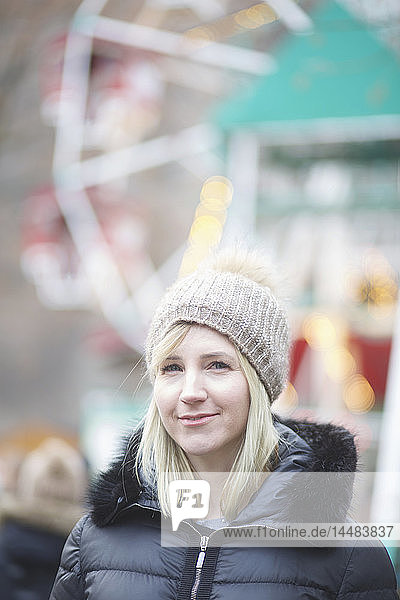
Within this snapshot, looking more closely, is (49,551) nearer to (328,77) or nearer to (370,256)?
(370,256)

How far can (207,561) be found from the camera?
144cm

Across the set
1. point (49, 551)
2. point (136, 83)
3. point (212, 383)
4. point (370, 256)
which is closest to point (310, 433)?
point (212, 383)

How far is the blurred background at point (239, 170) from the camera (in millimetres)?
4145

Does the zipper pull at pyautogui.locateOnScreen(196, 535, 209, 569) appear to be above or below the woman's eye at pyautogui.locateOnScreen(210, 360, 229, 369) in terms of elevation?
below

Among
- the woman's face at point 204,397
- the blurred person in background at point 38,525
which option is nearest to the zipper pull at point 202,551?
the woman's face at point 204,397

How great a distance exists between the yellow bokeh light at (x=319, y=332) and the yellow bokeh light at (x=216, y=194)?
103 cm

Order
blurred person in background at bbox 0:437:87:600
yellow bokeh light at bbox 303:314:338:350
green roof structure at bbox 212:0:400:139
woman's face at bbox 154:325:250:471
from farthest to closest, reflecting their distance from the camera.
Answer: yellow bokeh light at bbox 303:314:338:350, green roof structure at bbox 212:0:400:139, blurred person in background at bbox 0:437:87:600, woman's face at bbox 154:325:250:471

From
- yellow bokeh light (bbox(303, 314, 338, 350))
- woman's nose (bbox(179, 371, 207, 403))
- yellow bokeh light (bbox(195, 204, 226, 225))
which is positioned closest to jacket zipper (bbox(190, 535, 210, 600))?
woman's nose (bbox(179, 371, 207, 403))

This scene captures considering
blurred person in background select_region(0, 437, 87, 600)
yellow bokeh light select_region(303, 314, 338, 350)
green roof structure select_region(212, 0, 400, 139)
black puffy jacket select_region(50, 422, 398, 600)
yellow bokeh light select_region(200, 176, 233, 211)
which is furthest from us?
yellow bokeh light select_region(200, 176, 233, 211)

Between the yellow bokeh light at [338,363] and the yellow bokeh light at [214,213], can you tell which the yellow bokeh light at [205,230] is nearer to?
the yellow bokeh light at [214,213]

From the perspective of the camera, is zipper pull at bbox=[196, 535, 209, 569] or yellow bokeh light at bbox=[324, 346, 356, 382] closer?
zipper pull at bbox=[196, 535, 209, 569]

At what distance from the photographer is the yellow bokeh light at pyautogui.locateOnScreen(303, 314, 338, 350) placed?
431 cm

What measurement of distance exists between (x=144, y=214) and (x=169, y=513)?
5.88 metres

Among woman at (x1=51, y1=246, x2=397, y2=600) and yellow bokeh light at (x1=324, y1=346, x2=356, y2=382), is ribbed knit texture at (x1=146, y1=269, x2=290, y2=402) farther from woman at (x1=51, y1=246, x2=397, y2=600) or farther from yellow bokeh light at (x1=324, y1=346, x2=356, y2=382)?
yellow bokeh light at (x1=324, y1=346, x2=356, y2=382)
